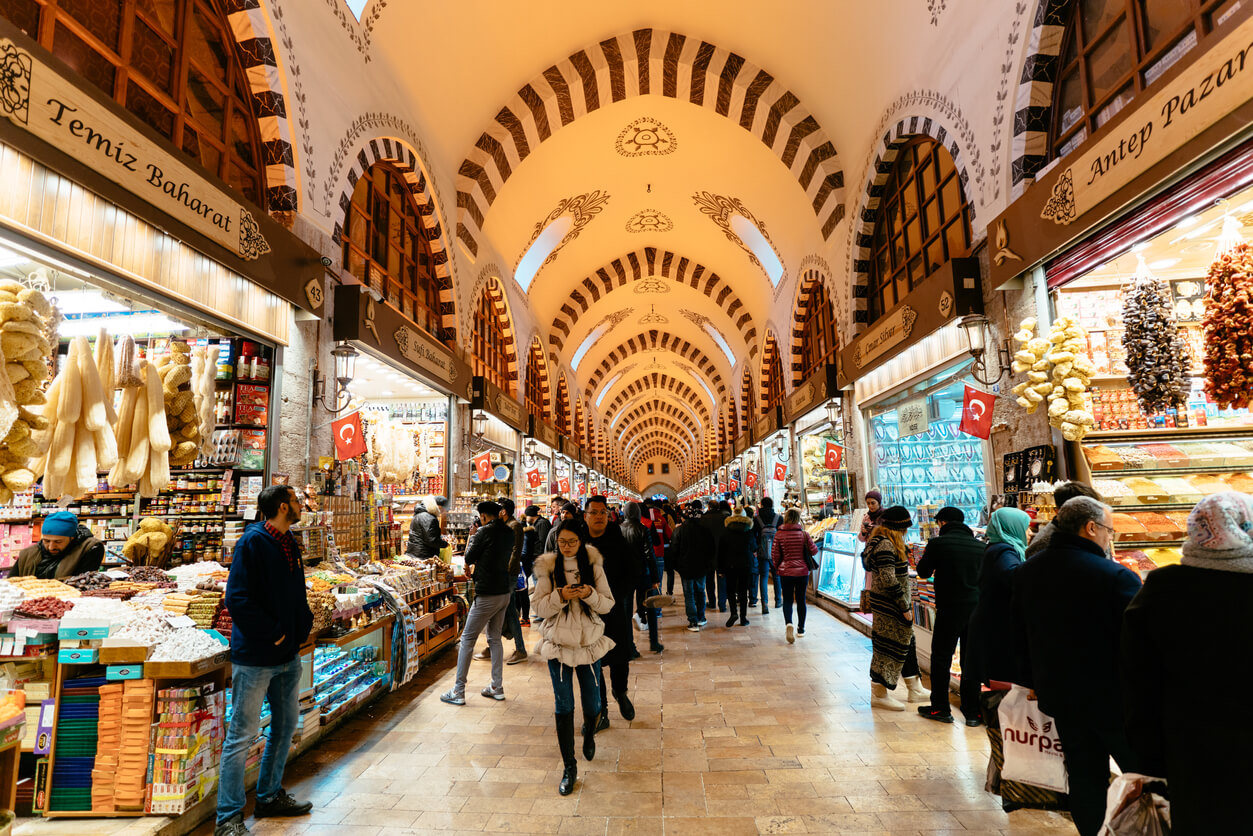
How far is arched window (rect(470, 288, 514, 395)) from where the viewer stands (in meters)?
9.66

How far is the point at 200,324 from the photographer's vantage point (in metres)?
3.99

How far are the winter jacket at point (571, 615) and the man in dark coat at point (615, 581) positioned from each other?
1.77ft

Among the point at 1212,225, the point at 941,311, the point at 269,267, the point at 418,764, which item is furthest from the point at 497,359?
the point at 1212,225

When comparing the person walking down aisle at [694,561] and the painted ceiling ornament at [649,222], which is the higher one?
the painted ceiling ornament at [649,222]

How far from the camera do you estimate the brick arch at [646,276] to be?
14.4 metres

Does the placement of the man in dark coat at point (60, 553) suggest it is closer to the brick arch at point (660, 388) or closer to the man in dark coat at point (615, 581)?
the man in dark coat at point (615, 581)

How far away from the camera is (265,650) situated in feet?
8.39

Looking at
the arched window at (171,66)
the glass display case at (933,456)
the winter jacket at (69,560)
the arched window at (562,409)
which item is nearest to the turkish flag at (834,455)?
the glass display case at (933,456)

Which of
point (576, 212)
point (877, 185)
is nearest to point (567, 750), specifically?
point (877, 185)

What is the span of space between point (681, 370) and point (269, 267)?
68.9 feet

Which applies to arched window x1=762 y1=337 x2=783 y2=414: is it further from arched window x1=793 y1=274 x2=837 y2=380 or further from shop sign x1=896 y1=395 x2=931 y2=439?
shop sign x1=896 y1=395 x2=931 y2=439

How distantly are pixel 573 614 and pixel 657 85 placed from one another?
7.64m

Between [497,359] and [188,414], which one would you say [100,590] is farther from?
[497,359]

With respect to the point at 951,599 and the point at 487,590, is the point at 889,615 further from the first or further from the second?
the point at 487,590
